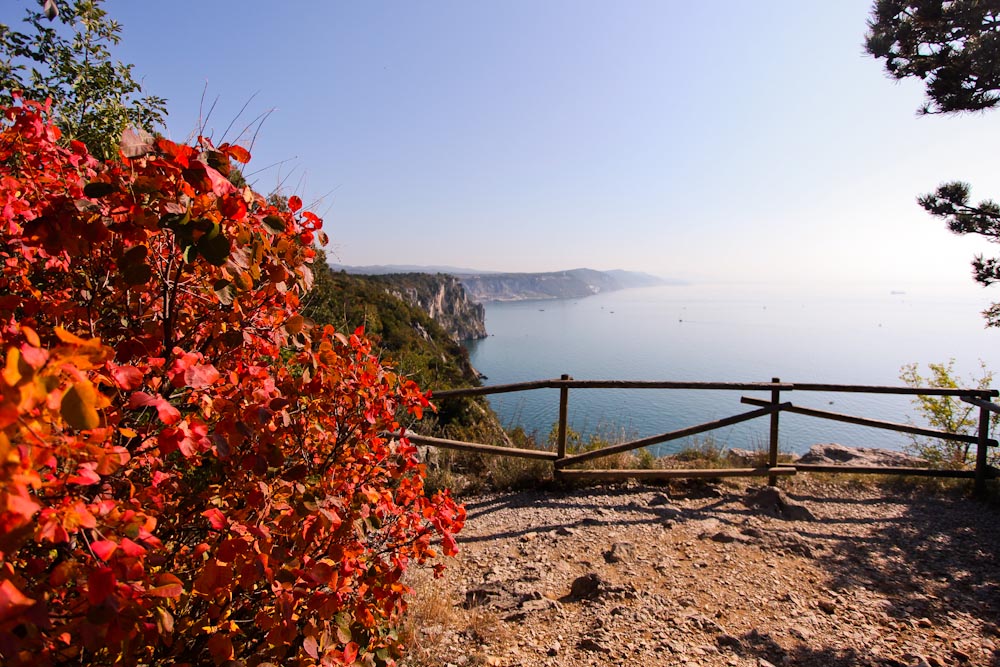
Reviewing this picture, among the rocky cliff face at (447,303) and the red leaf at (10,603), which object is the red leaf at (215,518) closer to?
the red leaf at (10,603)

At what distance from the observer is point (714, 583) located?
3615mm

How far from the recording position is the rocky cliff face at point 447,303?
61.7m

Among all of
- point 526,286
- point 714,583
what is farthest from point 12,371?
point 526,286

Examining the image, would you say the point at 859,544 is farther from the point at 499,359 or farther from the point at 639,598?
the point at 499,359

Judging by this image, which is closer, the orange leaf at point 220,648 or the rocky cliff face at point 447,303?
the orange leaf at point 220,648

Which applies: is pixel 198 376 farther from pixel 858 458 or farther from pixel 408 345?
pixel 408 345

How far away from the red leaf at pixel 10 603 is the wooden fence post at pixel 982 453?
7813mm

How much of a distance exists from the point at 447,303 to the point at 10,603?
74261 mm

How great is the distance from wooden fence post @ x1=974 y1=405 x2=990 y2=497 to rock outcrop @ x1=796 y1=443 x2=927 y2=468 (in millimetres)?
643

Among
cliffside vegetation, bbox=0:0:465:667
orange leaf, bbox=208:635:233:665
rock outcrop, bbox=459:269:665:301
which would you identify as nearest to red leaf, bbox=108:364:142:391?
cliffside vegetation, bbox=0:0:465:667

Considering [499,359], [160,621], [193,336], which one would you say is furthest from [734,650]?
[499,359]

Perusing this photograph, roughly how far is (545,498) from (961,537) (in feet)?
12.9

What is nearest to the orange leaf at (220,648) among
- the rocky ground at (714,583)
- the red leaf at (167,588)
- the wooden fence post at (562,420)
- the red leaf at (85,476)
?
the red leaf at (167,588)

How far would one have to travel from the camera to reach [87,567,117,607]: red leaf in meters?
0.85
